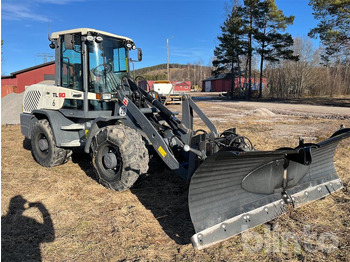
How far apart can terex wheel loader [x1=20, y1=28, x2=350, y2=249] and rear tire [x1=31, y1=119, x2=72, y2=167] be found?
2 centimetres

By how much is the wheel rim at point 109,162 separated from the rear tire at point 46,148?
1525 mm

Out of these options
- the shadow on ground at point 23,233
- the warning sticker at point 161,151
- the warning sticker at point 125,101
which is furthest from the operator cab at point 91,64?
the shadow on ground at point 23,233

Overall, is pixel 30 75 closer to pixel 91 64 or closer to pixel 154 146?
pixel 91 64

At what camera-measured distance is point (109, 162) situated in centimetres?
437

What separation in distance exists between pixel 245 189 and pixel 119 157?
6.44 feet

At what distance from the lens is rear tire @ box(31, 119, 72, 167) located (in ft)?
18.5

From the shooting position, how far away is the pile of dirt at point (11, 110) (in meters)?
14.6

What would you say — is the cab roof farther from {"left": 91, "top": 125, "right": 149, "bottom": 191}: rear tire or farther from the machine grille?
{"left": 91, "top": 125, "right": 149, "bottom": 191}: rear tire

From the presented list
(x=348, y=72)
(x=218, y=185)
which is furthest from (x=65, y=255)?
(x=348, y=72)

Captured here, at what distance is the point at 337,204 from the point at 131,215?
276 centimetres

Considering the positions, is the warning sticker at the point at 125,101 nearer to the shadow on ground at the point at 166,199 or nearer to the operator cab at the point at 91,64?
the operator cab at the point at 91,64

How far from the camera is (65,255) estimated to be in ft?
9.74

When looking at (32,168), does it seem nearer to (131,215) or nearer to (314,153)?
(131,215)

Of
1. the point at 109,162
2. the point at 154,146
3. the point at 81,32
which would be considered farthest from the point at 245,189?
the point at 81,32
